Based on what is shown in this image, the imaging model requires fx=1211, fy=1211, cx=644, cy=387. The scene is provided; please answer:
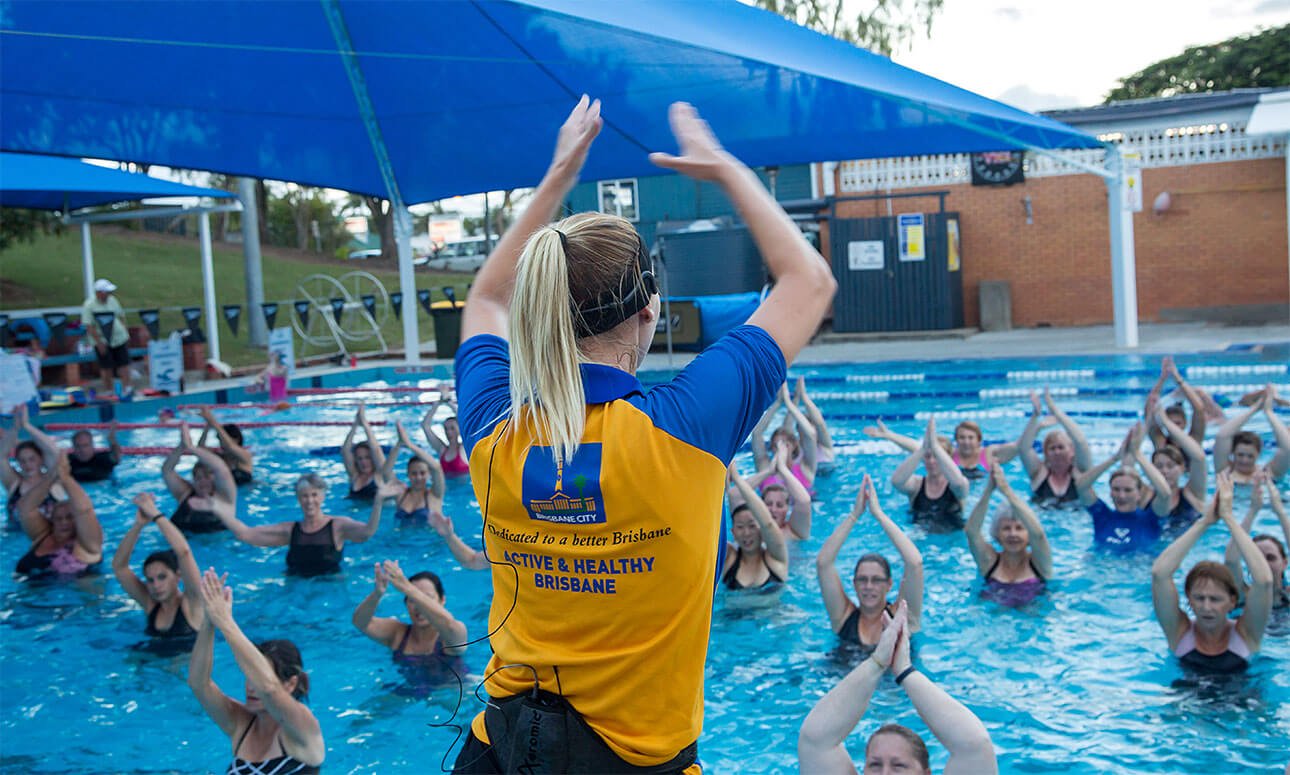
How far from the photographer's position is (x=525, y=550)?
Result: 6.02 feet

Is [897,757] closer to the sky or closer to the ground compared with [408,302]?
closer to the ground

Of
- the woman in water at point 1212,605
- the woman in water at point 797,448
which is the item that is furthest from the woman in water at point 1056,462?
the woman in water at point 1212,605

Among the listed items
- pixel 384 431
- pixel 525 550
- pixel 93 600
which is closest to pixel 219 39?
pixel 93 600

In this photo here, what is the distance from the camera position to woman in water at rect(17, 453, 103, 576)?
8.70 m

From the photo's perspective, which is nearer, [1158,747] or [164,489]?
[1158,747]

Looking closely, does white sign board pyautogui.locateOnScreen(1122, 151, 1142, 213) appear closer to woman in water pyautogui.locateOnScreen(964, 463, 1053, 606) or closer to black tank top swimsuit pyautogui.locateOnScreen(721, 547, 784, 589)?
woman in water pyautogui.locateOnScreen(964, 463, 1053, 606)

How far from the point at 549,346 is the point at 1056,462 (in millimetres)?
8121

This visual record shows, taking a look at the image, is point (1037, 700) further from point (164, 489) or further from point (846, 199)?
point (846, 199)

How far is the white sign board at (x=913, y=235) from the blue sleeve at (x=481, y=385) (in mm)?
21235

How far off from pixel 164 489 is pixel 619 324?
11.5m

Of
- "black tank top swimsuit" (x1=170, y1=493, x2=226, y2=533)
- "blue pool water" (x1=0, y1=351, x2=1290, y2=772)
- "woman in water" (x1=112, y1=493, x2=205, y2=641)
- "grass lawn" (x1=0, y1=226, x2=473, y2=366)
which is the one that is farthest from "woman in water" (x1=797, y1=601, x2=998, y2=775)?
"grass lawn" (x1=0, y1=226, x2=473, y2=366)

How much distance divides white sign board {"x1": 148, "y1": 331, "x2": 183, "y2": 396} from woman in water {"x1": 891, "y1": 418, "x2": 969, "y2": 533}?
40.4ft

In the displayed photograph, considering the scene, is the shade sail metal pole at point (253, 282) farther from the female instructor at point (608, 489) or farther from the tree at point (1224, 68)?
the tree at point (1224, 68)

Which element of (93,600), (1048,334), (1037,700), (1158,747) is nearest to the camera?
(1158,747)
